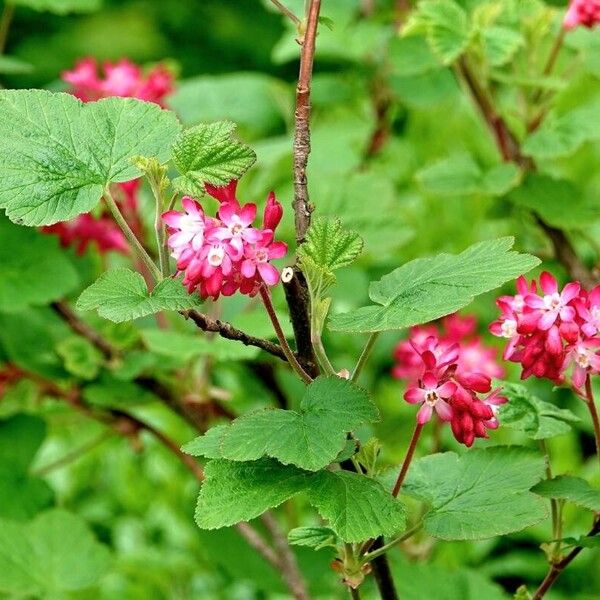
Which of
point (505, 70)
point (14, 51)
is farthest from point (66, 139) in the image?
point (14, 51)

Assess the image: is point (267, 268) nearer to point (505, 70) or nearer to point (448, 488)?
point (448, 488)

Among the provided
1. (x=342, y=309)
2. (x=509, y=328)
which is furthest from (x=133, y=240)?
(x=342, y=309)

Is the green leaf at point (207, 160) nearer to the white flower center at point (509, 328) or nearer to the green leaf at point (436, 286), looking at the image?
the green leaf at point (436, 286)

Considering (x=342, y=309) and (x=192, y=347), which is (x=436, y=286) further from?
(x=342, y=309)

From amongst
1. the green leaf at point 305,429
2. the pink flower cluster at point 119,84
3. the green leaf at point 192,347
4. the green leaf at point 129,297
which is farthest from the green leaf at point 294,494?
the pink flower cluster at point 119,84

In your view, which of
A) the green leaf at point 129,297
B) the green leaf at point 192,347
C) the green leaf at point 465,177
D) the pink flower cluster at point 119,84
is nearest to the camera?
the green leaf at point 129,297

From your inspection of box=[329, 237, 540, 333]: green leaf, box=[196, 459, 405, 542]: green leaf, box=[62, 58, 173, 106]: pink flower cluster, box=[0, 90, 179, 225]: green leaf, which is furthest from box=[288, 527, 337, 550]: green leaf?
box=[62, 58, 173, 106]: pink flower cluster
